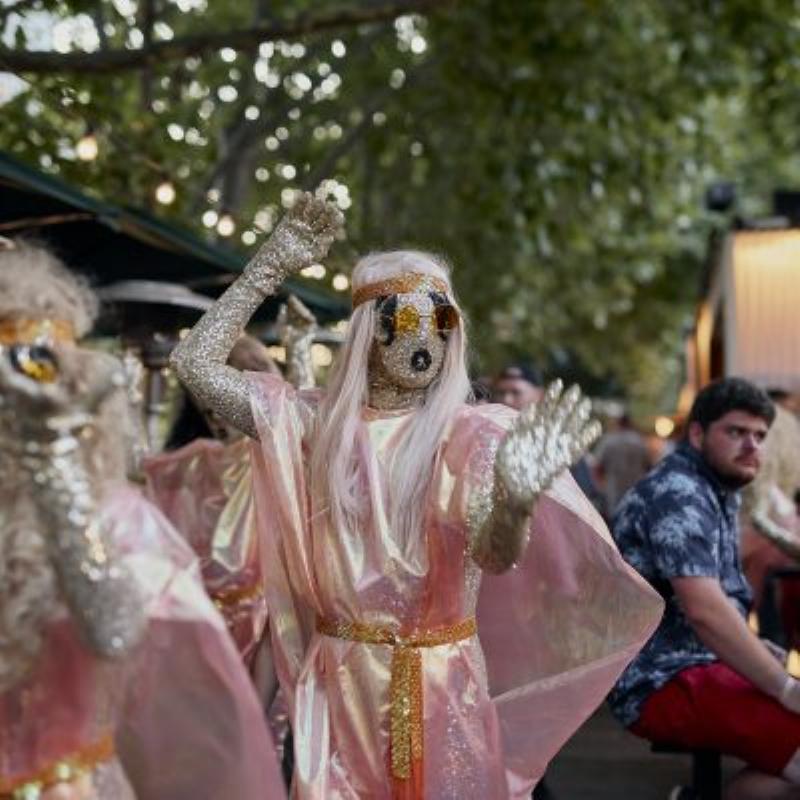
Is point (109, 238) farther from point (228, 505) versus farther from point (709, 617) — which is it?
point (709, 617)

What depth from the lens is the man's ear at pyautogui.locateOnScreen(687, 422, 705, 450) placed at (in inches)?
223

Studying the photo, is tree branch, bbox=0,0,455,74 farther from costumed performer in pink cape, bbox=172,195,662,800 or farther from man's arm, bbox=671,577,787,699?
man's arm, bbox=671,577,787,699

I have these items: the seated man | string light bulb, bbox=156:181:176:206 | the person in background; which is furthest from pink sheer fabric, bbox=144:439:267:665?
the person in background

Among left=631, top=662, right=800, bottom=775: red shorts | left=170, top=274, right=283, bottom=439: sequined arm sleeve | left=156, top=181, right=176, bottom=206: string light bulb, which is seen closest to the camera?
left=170, top=274, right=283, bottom=439: sequined arm sleeve

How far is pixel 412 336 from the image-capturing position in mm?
4426

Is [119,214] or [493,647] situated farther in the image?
[119,214]

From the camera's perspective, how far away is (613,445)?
61.1 ft

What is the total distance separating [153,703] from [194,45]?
5.13m

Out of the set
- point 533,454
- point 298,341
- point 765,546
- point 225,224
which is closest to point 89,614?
point 533,454

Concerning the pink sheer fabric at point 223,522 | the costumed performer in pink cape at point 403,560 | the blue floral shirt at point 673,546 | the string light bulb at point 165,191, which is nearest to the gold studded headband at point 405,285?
the costumed performer in pink cape at point 403,560

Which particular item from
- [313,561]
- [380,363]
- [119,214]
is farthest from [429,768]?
[119,214]

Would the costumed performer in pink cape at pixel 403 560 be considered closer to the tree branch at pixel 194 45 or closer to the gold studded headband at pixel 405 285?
the gold studded headband at pixel 405 285

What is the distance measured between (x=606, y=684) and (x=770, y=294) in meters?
7.98

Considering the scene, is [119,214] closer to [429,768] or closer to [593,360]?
[429,768]
